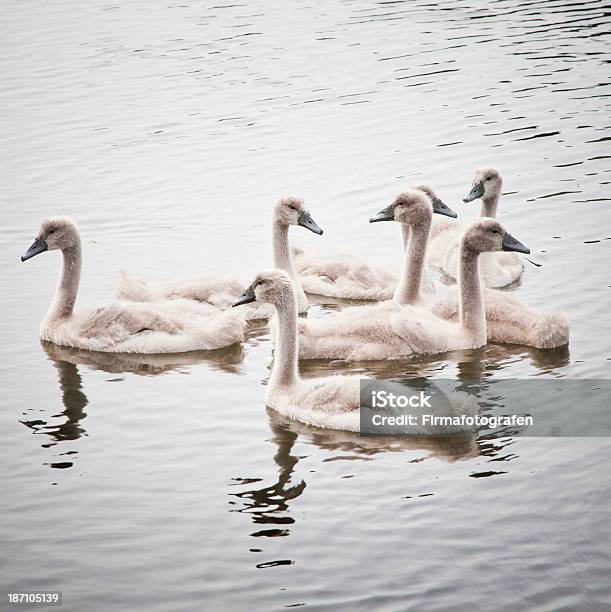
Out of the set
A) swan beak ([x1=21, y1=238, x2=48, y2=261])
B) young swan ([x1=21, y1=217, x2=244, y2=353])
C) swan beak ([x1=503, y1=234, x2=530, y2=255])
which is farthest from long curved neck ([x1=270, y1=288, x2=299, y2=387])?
swan beak ([x1=21, y1=238, x2=48, y2=261])

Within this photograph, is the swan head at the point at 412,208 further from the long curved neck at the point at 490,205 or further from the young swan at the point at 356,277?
the long curved neck at the point at 490,205

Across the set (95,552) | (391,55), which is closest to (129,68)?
(391,55)

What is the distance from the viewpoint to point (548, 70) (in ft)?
74.0

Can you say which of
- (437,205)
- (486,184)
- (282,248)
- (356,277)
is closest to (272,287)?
(282,248)

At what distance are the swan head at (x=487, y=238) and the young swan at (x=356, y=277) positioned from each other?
1213 millimetres

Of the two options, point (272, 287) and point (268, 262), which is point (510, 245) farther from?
point (268, 262)

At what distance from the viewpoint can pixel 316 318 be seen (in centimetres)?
1223

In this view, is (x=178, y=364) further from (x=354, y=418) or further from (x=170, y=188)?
(x=170, y=188)

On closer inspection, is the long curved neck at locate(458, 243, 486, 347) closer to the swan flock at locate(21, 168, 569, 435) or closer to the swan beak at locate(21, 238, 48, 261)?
the swan flock at locate(21, 168, 569, 435)

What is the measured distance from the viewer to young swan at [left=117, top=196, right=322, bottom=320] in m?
12.5

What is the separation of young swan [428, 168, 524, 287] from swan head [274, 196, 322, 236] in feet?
6.79

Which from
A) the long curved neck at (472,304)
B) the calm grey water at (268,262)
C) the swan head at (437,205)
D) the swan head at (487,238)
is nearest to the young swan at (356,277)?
the swan head at (437,205)

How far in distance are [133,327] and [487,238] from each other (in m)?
3.57

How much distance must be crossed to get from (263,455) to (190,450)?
614 millimetres
